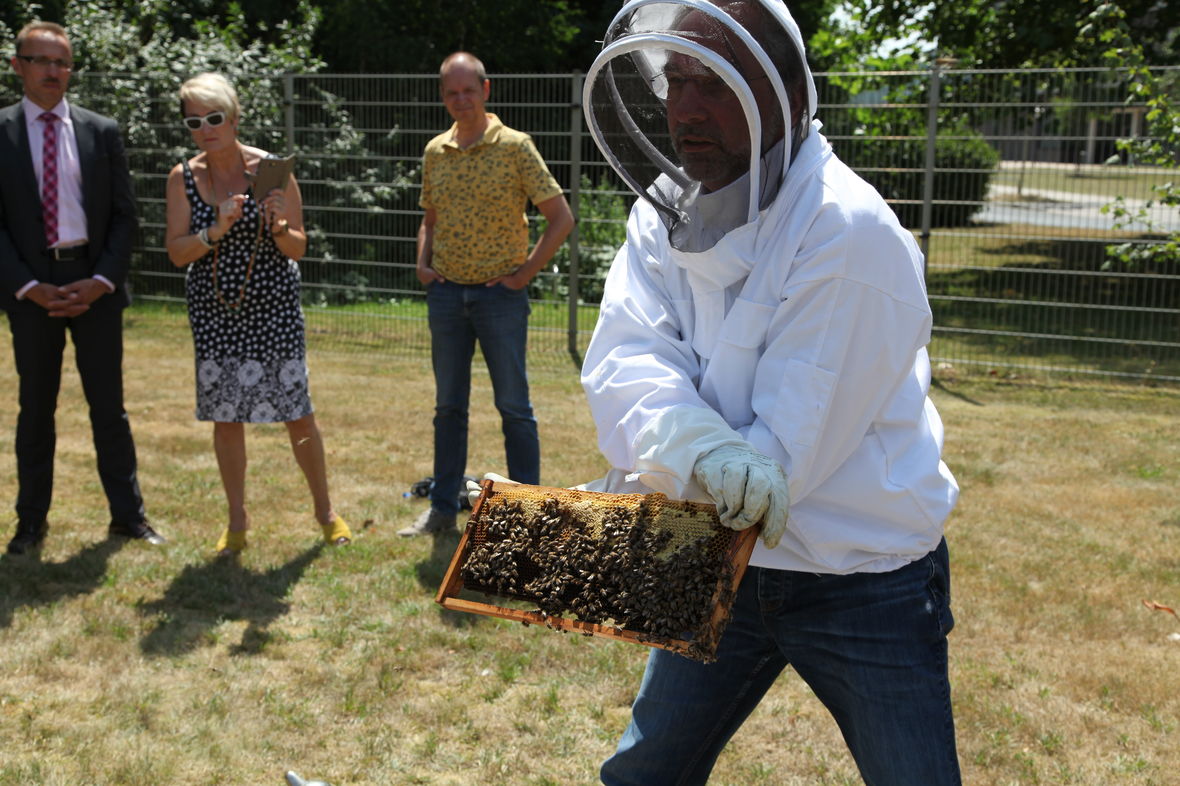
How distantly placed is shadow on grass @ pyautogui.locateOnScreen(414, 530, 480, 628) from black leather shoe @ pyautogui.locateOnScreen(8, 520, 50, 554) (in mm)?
1993

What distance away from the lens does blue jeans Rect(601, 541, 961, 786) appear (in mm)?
2252

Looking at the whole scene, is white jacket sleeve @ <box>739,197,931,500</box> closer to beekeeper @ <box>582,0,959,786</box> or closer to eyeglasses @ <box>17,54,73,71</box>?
beekeeper @ <box>582,0,959,786</box>

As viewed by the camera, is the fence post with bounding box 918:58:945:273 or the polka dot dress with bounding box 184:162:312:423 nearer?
the polka dot dress with bounding box 184:162:312:423

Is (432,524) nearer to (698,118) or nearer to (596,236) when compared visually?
(698,118)

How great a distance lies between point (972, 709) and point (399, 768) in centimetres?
211

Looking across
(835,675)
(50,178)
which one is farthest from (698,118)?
(50,178)

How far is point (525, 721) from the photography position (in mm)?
4117

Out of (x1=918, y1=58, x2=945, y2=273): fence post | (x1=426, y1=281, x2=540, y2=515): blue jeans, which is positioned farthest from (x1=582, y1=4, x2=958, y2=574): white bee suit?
(x1=918, y1=58, x2=945, y2=273): fence post

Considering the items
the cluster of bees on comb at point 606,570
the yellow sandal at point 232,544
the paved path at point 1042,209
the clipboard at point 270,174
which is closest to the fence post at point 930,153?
the paved path at point 1042,209

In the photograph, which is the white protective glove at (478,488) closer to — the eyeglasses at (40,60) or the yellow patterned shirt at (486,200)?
the yellow patterned shirt at (486,200)

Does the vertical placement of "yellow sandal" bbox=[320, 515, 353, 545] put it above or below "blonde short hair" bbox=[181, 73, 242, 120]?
below

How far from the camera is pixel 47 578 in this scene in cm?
535

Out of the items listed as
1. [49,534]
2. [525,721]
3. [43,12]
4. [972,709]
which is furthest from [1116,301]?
[43,12]

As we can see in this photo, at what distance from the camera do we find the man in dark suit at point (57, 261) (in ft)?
18.4
